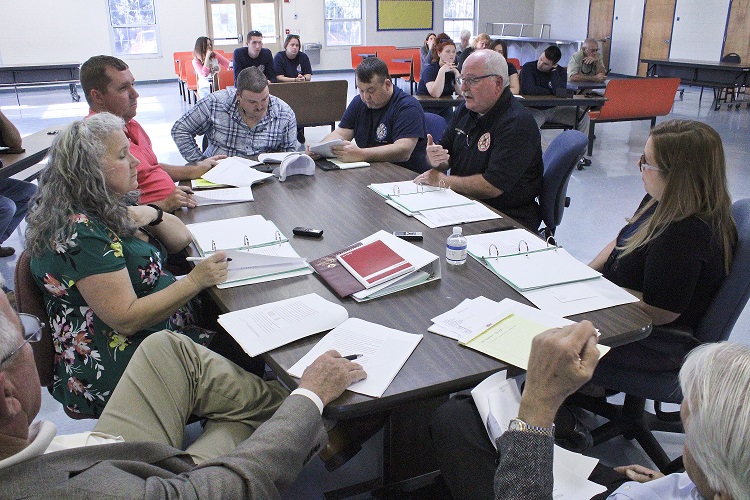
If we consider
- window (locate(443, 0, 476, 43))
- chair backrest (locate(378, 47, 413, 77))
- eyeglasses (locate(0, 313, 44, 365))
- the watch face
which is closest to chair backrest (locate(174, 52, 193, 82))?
chair backrest (locate(378, 47, 413, 77))

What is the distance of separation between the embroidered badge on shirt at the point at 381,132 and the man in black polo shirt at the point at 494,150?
610 mm

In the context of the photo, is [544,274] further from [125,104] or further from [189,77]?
[189,77]

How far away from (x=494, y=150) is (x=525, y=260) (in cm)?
108

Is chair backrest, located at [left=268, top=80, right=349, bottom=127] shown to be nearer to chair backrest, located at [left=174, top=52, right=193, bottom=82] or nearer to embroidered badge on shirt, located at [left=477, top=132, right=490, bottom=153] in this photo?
embroidered badge on shirt, located at [left=477, top=132, right=490, bottom=153]

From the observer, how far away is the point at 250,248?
2098 millimetres

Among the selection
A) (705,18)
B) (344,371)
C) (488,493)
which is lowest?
(488,493)

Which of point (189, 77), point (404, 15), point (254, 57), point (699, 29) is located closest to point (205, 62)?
point (254, 57)

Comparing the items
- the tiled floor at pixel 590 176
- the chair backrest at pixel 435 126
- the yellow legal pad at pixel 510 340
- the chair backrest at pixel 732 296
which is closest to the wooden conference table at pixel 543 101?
the tiled floor at pixel 590 176

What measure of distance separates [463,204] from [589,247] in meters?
1.90

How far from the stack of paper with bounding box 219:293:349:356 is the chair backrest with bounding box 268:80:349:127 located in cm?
501

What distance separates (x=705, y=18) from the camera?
473 inches

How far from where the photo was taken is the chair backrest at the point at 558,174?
9.64 feet

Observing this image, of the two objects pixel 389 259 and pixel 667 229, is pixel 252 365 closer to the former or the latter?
pixel 389 259

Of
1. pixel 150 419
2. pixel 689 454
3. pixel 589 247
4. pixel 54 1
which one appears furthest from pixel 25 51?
pixel 689 454
